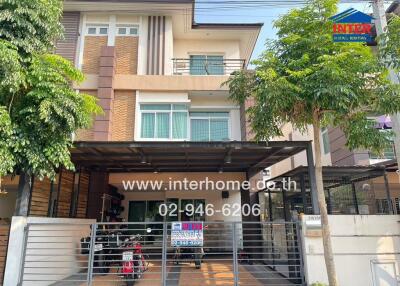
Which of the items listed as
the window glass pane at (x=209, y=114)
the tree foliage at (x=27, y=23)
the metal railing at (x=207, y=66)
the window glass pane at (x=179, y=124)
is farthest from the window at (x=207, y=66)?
the tree foliage at (x=27, y=23)

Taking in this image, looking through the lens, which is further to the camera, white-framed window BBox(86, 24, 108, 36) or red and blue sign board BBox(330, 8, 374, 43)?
white-framed window BBox(86, 24, 108, 36)

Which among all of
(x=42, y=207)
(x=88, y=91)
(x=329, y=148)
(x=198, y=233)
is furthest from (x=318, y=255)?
(x=88, y=91)

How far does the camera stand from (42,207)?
7.14 metres

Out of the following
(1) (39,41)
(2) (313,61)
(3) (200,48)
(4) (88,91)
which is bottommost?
(2) (313,61)

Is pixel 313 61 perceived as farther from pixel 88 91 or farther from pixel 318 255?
pixel 88 91

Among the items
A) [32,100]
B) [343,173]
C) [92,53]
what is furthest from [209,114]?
[32,100]

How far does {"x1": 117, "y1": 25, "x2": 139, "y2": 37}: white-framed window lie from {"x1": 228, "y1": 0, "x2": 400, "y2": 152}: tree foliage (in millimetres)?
7517

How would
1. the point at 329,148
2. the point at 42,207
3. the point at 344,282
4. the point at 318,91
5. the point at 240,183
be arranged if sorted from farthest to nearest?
the point at 329,148 → the point at 240,183 → the point at 42,207 → the point at 344,282 → the point at 318,91

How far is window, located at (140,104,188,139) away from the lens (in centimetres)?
1102

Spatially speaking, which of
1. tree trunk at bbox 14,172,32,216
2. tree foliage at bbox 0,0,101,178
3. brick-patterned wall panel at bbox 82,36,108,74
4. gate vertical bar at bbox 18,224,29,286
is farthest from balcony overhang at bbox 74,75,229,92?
gate vertical bar at bbox 18,224,29,286

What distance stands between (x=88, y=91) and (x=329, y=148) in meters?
10.1

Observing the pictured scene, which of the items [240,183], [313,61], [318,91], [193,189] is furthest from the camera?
[193,189]

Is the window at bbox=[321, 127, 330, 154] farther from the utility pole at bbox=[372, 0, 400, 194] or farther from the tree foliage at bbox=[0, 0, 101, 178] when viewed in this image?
the tree foliage at bbox=[0, 0, 101, 178]

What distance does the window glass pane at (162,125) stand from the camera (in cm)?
1102
